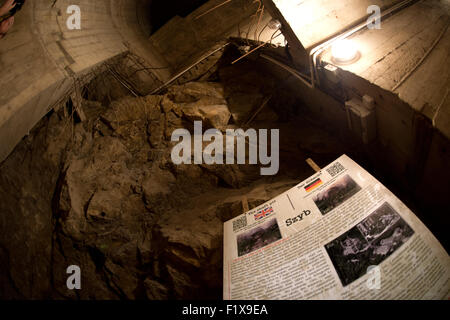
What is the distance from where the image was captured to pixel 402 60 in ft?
11.1

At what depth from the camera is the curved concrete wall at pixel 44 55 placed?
3.87 meters

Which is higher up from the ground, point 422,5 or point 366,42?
point 422,5

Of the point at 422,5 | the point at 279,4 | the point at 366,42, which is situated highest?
the point at 279,4

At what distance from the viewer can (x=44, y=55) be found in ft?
14.9

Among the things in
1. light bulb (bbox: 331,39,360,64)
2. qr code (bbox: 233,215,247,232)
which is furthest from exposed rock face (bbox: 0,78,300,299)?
light bulb (bbox: 331,39,360,64)

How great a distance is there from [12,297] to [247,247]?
3.12 m

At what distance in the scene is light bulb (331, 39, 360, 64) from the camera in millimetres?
3605

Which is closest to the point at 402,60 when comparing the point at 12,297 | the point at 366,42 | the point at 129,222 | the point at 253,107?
the point at 366,42

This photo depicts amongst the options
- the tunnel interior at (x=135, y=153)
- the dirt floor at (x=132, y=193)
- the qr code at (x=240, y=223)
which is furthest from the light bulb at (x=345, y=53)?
the qr code at (x=240, y=223)

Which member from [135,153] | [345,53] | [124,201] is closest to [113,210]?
[124,201]

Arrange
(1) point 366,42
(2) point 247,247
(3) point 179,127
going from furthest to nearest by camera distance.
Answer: (3) point 179,127, (1) point 366,42, (2) point 247,247

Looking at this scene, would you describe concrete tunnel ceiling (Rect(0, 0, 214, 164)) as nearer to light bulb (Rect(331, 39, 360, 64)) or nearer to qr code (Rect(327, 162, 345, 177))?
qr code (Rect(327, 162, 345, 177))
